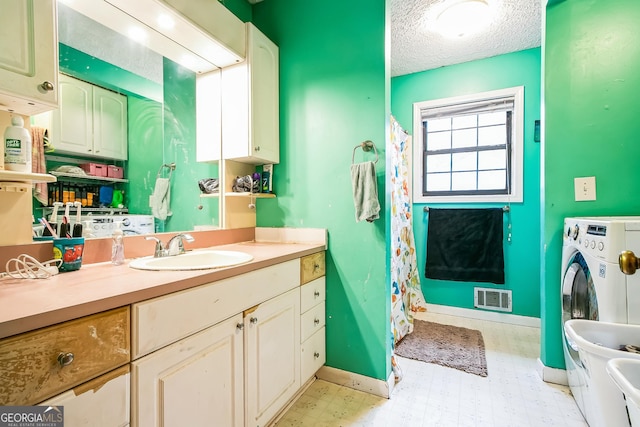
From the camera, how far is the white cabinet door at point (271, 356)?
1.20 meters

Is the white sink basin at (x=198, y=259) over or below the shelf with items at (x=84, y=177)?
below

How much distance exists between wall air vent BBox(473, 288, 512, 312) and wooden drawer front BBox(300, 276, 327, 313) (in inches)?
71.3

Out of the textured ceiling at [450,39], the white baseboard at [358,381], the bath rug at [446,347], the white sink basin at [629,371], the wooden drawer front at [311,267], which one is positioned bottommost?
the bath rug at [446,347]

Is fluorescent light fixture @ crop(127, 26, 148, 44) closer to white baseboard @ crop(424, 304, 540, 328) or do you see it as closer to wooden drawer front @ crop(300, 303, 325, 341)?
wooden drawer front @ crop(300, 303, 325, 341)

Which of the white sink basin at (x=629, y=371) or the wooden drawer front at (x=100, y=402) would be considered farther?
the white sink basin at (x=629, y=371)

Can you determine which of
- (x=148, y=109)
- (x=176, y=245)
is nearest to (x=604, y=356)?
(x=176, y=245)

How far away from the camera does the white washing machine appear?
124cm

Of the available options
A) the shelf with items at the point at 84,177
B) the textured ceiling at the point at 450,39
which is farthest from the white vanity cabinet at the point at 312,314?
the textured ceiling at the point at 450,39

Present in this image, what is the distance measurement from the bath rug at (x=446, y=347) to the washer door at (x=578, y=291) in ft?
2.13

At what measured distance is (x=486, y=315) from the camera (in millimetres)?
2750

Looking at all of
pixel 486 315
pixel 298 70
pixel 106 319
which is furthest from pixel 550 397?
pixel 298 70

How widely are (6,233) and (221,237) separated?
0.93 meters

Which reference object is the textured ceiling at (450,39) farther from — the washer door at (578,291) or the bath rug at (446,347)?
the bath rug at (446,347)

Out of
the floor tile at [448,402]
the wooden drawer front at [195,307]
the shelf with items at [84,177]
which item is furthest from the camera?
the floor tile at [448,402]
